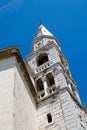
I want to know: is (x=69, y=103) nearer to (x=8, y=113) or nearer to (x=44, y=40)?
(x=8, y=113)

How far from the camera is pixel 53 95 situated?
648 inches

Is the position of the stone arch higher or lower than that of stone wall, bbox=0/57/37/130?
higher

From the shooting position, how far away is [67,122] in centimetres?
1427

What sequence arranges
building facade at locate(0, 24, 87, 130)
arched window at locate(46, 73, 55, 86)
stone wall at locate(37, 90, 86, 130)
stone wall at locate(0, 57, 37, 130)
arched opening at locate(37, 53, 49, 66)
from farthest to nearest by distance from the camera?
arched opening at locate(37, 53, 49, 66), arched window at locate(46, 73, 55, 86), stone wall at locate(37, 90, 86, 130), building facade at locate(0, 24, 87, 130), stone wall at locate(0, 57, 37, 130)

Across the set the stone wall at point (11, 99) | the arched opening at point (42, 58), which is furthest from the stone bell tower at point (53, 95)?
the stone wall at point (11, 99)

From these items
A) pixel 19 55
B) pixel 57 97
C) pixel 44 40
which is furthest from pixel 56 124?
pixel 44 40

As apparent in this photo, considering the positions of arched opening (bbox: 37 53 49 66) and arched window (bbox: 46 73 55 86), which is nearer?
arched window (bbox: 46 73 55 86)

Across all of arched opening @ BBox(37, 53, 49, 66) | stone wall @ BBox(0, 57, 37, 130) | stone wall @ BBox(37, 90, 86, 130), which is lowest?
stone wall @ BBox(37, 90, 86, 130)

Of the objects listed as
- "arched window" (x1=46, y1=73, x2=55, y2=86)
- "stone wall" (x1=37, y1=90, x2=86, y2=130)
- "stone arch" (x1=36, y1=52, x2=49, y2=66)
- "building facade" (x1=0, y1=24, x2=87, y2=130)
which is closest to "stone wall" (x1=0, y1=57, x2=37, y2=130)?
"building facade" (x1=0, y1=24, x2=87, y2=130)

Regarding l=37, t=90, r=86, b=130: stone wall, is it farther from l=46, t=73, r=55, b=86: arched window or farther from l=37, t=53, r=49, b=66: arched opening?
l=37, t=53, r=49, b=66: arched opening

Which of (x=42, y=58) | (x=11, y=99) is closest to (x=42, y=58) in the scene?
(x=42, y=58)

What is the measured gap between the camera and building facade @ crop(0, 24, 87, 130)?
11117mm

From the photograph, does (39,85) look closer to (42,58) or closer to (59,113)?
(42,58)

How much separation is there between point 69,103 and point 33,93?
253 centimetres
